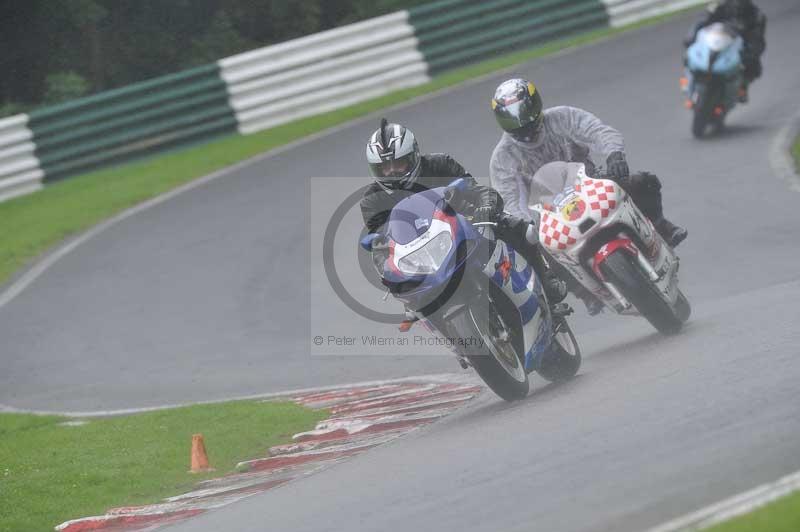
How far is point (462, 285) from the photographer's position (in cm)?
754

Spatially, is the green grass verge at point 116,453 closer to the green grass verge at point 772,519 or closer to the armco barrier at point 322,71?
the green grass verge at point 772,519

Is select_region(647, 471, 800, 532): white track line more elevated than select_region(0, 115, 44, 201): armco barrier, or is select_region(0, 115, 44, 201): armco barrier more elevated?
select_region(0, 115, 44, 201): armco barrier

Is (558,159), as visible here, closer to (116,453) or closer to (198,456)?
(198,456)

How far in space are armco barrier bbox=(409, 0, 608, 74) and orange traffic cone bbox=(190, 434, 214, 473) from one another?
45.5 ft

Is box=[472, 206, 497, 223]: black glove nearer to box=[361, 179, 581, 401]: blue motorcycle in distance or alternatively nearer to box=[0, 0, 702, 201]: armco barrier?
box=[361, 179, 581, 401]: blue motorcycle in distance

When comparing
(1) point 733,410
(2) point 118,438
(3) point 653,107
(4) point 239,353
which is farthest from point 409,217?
(3) point 653,107

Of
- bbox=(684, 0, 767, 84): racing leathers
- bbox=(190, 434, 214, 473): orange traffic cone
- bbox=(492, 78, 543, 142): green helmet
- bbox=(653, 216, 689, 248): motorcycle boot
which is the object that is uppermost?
bbox=(684, 0, 767, 84): racing leathers

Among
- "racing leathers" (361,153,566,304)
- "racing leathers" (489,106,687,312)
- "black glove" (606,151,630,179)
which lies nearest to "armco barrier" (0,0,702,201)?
"racing leathers" (489,106,687,312)

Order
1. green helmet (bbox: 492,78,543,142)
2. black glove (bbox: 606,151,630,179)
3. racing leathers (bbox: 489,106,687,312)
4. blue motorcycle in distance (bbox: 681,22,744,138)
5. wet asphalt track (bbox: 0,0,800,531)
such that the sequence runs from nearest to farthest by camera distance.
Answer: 1. wet asphalt track (bbox: 0,0,800,531)
2. black glove (bbox: 606,151,630,179)
3. green helmet (bbox: 492,78,543,142)
4. racing leathers (bbox: 489,106,687,312)
5. blue motorcycle in distance (bbox: 681,22,744,138)

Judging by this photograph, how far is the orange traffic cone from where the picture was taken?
8.36 m

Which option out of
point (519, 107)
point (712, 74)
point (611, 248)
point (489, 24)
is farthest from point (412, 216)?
point (489, 24)

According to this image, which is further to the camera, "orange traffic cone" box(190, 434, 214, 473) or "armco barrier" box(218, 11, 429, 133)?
"armco barrier" box(218, 11, 429, 133)

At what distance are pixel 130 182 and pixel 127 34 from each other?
817cm

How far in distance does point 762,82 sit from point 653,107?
1696 mm
